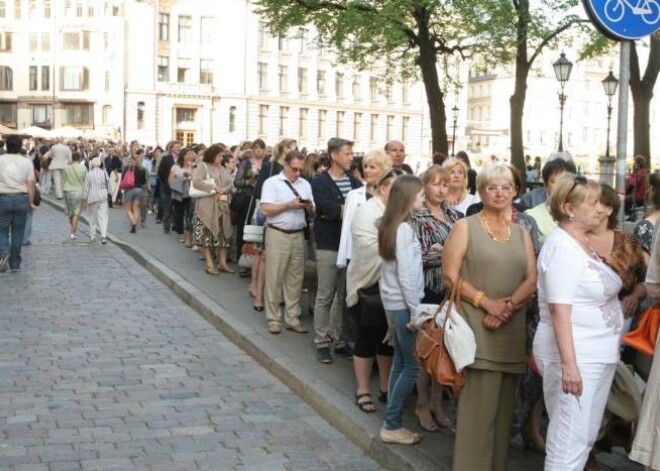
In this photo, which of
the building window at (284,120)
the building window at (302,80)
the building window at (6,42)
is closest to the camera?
the building window at (284,120)

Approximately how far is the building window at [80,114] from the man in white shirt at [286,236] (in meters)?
83.1

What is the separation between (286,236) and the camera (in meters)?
9.91

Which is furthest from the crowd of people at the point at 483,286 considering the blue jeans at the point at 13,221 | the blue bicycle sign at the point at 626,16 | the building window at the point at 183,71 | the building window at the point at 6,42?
the building window at the point at 6,42

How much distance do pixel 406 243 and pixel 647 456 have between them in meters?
2.19

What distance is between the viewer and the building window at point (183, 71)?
285 feet

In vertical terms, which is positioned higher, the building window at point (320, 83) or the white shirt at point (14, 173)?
the building window at point (320, 83)

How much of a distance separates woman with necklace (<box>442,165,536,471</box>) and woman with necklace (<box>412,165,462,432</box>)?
1263 mm

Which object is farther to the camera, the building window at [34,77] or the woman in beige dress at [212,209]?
the building window at [34,77]

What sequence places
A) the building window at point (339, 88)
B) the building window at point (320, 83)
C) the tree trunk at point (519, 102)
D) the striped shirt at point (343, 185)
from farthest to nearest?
the building window at point (339, 88) → the building window at point (320, 83) → the tree trunk at point (519, 102) → the striped shirt at point (343, 185)

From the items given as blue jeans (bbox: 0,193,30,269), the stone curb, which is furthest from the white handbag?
blue jeans (bbox: 0,193,30,269)

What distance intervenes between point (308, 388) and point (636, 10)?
3899 mm

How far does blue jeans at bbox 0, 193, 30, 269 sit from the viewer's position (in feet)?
48.4

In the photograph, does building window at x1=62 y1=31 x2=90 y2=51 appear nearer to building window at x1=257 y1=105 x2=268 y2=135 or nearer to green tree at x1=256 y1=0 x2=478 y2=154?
building window at x1=257 y1=105 x2=268 y2=135

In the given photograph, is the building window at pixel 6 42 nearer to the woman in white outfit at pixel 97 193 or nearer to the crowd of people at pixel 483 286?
the woman in white outfit at pixel 97 193
